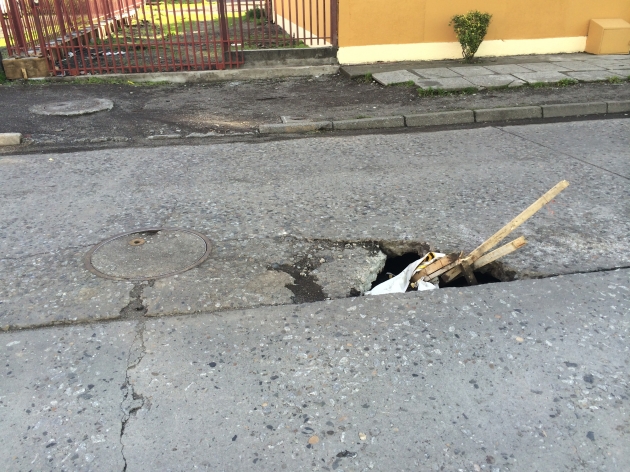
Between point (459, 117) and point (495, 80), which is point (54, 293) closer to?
point (459, 117)

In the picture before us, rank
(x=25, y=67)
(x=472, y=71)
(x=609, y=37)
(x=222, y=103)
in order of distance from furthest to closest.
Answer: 1. (x=609, y=37)
2. (x=472, y=71)
3. (x=25, y=67)
4. (x=222, y=103)

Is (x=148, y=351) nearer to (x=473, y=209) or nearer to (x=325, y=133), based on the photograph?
(x=473, y=209)

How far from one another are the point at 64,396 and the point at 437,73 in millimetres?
8806

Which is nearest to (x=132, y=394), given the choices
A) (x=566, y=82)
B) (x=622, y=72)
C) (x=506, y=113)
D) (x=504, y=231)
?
(x=504, y=231)

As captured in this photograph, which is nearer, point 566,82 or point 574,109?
point 574,109

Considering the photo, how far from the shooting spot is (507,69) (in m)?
9.96

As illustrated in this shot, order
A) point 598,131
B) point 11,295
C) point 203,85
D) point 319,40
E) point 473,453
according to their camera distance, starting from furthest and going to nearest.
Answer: point 319,40
point 203,85
point 598,131
point 11,295
point 473,453

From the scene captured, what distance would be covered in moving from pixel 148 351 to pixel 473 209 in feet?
9.78

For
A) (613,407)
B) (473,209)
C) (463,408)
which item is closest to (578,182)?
(473,209)

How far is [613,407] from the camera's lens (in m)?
2.52

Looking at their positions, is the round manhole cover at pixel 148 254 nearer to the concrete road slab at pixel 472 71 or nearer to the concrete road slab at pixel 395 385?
the concrete road slab at pixel 395 385

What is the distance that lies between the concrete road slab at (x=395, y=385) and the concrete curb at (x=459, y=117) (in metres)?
4.53

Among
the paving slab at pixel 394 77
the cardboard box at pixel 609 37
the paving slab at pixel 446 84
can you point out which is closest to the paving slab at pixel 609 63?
the cardboard box at pixel 609 37

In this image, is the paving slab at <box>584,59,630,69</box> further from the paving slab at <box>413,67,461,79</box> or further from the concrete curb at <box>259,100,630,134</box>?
the paving slab at <box>413,67,461,79</box>
